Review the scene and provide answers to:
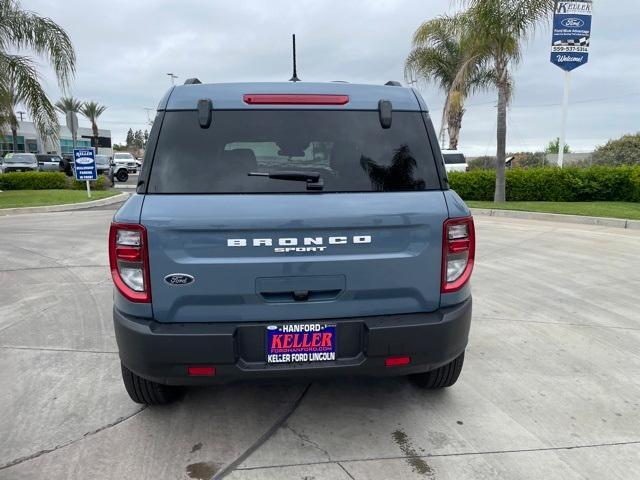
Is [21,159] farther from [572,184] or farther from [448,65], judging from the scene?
[572,184]

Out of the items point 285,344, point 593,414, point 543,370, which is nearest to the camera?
point 285,344

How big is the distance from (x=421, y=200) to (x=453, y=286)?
0.51 metres

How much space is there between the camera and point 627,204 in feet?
48.7

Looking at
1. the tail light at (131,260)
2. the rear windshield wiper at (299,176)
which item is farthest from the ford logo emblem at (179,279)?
the rear windshield wiper at (299,176)

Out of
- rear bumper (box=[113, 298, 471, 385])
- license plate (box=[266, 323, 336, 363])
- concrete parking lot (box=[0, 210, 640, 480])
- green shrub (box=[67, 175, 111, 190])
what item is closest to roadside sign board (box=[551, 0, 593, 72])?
concrete parking lot (box=[0, 210, 640, 480])

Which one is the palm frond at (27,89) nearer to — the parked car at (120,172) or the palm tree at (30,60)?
the palm tree at (30,60)

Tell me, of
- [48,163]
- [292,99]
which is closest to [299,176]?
[292,99]

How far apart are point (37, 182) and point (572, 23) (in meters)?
20.8

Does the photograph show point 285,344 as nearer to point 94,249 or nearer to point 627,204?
point 94,249

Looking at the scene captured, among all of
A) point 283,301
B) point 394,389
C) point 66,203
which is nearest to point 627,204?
point 394,389

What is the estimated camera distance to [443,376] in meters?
3.31

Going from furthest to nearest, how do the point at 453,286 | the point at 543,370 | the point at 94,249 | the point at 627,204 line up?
the point at 627,204
the point at 94,249
the point at 543,370
the point at 453,286

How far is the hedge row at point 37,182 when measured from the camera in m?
20.9

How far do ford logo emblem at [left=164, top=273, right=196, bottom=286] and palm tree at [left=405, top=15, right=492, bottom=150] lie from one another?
599 inches
